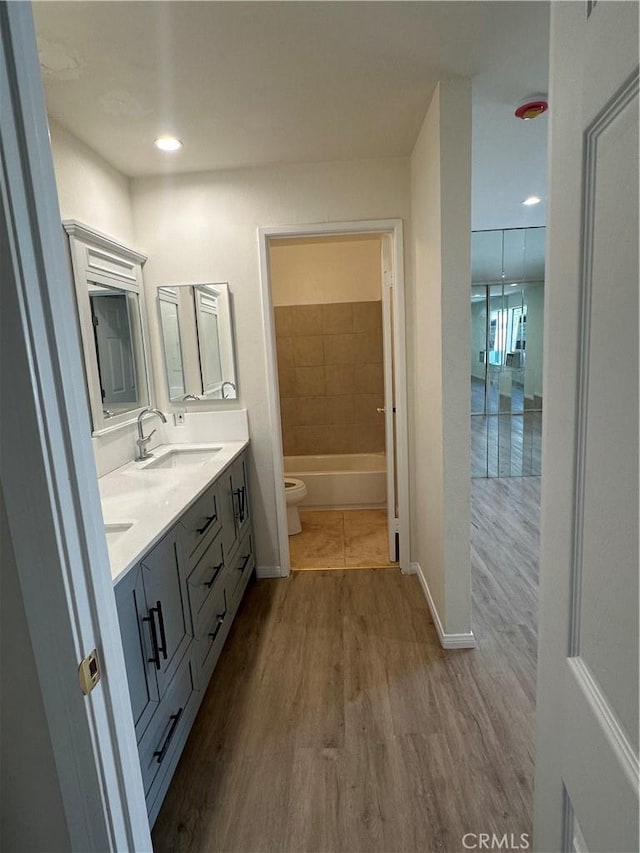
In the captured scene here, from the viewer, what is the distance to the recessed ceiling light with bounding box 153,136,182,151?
2.21m

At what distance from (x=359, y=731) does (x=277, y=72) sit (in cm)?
255

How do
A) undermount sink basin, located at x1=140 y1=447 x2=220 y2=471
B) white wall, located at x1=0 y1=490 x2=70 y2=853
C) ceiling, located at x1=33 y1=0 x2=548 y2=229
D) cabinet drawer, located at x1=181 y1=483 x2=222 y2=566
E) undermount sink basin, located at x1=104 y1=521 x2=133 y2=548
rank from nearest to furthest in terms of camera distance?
1. white wall, located at x1=0 y1=490 x2=70 y2=853
2. ceiling, located at x1=33 y1=0 x2=548 y2=229
3. undermount sink basin, located at x1=104 y1=521 x2=133 y2=548
4. cabinet drawer, located at x1=181 y1=483 x2=222 y2=566
5. undermount sink basin, located at x1=140 y1=447 x2=220 y2=471

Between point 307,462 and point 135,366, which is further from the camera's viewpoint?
point 307,462

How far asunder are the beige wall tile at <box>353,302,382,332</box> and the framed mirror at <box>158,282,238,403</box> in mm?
1979

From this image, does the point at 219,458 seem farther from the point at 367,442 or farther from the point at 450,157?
the point at 367,442

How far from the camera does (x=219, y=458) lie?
2436mm

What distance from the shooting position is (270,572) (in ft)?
9.82

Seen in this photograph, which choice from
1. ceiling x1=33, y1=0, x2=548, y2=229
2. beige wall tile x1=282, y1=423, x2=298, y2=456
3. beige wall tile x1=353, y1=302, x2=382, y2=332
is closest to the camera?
ceiling x1=33, y1=0, x2=548, y2=229

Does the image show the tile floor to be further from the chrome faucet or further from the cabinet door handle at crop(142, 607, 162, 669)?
the cabinet door handle at crop(142, 607, 162, 669)

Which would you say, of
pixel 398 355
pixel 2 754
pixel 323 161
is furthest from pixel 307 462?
pixel 2 754

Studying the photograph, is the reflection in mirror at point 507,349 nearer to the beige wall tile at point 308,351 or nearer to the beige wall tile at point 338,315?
the beige wall tile at point 338,315

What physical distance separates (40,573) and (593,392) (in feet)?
2.57

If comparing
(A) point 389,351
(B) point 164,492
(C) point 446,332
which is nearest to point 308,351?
(A) point 389,351

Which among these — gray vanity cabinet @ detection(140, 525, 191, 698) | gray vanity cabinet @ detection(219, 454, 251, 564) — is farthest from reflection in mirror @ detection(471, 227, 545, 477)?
gray vanity cabinet @ detection(140, 525, 191, 698)
